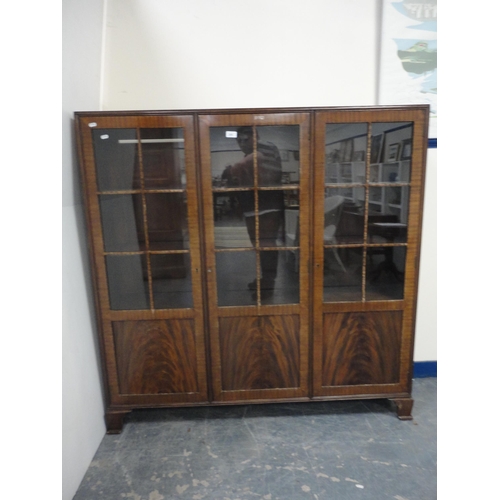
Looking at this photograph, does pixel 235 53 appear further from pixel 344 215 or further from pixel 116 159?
pixel 344 215

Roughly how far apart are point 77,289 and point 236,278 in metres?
0.79

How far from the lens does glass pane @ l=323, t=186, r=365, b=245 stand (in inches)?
69.3

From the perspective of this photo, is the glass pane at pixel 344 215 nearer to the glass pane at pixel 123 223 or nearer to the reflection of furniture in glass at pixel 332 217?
the reflection of furniture in glass at pixel 332 217

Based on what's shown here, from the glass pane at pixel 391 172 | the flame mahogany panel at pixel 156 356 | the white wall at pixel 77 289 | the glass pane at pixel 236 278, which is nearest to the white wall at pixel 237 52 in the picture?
the white wall at pixel 77 289

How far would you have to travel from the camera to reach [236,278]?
6.03 ft

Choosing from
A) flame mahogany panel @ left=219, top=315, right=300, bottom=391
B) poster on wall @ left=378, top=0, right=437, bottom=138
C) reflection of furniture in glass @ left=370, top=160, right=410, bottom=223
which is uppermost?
poster on wall @ left=378, top=0, right=437, bottom=138

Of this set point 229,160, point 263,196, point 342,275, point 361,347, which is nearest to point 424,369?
point 361,347

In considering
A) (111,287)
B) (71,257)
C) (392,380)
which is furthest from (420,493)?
(71,257)

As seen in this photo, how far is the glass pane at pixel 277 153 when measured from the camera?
1699 millimetres

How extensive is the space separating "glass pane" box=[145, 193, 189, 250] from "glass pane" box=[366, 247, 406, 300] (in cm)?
100

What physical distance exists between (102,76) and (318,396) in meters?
2.20

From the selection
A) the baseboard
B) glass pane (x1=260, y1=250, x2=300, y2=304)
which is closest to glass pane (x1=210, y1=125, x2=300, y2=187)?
glass pane (x1=260, y1=250, x2=300, y2=304)

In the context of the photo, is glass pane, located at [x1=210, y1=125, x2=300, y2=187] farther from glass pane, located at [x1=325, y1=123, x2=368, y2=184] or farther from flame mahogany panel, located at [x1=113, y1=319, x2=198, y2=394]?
flame mahogany panel, located at [x1=113, y1=319, x2=198, y2=394]
